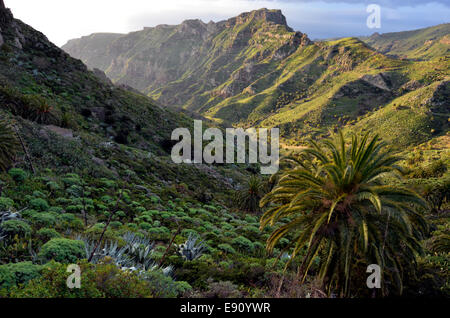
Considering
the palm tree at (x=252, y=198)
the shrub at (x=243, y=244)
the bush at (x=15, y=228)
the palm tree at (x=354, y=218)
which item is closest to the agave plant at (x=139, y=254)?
the bush at (x=15, y=228)

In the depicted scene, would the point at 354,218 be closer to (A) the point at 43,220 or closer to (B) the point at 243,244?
(B) the point at 243,244

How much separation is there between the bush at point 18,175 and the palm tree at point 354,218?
36.7ft

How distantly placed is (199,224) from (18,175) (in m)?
8.94

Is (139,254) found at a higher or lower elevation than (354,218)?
lower

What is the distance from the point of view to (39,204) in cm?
1015

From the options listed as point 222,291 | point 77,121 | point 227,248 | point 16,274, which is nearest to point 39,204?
point 16,274

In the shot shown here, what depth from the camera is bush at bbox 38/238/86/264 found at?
21.1 ft

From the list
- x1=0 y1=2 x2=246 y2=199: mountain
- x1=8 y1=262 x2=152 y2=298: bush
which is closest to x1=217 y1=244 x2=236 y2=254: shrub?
x1=8 y1=262 x2=152 y2=298: bush

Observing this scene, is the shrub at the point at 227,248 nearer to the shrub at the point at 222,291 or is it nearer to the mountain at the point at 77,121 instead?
the shrub at the point at 222,291

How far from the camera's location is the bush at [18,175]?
1156 cm

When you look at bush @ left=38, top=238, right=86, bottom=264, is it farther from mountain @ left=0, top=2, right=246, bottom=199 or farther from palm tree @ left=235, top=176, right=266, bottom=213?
palm tree @ left=235, top=176, right=266, bottom=213

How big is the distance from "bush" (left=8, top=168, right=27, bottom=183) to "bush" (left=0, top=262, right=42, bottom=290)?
7.70 m

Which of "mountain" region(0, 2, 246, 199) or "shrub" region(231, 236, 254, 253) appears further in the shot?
"mountain" region(0, 2, 246, 199)
